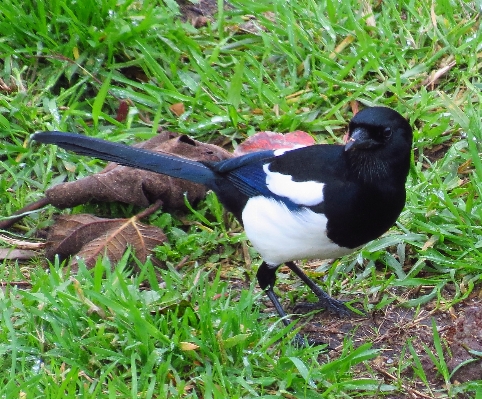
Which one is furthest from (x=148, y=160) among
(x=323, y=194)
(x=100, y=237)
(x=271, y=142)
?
(x=323, y=194)

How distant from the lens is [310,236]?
311 cm

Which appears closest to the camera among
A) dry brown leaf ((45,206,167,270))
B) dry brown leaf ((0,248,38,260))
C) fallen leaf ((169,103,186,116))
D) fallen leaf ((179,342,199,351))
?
fallen leaf ((179,342,199,351))

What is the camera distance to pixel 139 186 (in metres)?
3.83

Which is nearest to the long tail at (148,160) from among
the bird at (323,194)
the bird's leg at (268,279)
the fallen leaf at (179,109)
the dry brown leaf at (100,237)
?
the bird at (323,194)

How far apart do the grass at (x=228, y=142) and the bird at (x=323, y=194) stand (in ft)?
0.69

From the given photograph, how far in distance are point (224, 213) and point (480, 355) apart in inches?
54.7

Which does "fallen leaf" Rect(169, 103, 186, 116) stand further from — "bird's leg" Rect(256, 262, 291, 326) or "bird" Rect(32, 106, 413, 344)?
"bird's leg" Rect(256, 262, 291, 326)

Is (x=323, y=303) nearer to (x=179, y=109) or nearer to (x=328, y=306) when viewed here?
(x=328, y=306)

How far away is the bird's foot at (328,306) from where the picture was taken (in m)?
3.38

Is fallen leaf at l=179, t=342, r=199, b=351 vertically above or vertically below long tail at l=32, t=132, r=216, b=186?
below

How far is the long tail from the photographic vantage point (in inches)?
142

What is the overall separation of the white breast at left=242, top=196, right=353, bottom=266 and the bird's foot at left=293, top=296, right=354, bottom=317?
9.8 inches

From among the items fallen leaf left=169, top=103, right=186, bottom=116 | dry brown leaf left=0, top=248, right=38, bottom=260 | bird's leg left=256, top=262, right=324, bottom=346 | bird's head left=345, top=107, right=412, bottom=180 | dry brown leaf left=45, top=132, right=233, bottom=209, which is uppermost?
bird's head left=345, top=107, right=412, bottom=180

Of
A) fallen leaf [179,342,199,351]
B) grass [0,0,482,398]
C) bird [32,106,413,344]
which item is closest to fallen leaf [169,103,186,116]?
grass [0,0,482,398]
